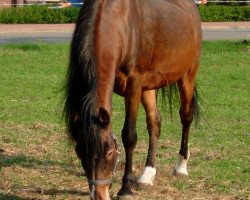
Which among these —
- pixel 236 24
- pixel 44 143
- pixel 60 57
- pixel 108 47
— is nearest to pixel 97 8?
pixel 108 47

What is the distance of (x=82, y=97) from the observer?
5.79m

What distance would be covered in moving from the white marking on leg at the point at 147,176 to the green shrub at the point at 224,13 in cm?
3097

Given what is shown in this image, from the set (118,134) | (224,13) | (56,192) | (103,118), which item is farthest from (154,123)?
(224,13)

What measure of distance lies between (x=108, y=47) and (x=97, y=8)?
1.31ft

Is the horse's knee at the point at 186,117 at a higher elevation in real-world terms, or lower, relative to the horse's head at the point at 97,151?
lower

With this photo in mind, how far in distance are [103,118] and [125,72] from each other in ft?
4.11

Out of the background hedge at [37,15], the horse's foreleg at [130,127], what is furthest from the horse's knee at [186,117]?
the background hedge at [37,15]

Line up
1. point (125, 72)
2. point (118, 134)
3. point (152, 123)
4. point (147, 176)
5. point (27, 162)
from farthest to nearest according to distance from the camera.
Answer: point (118, 134)
point (27, 162)
point (152, 123)
point (147, 176)
point (125, 72)

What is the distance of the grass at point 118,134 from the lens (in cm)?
721

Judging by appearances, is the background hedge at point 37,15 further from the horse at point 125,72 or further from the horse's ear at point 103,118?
the horse's ear at point 103,118

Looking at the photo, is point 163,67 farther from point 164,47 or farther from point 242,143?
point 242,143

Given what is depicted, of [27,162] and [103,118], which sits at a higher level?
[103,118]

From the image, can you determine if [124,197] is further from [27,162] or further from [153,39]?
[27,162]

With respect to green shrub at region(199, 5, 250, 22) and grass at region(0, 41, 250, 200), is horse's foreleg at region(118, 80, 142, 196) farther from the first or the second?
green shrub at region(199, 5, 250, 22)
